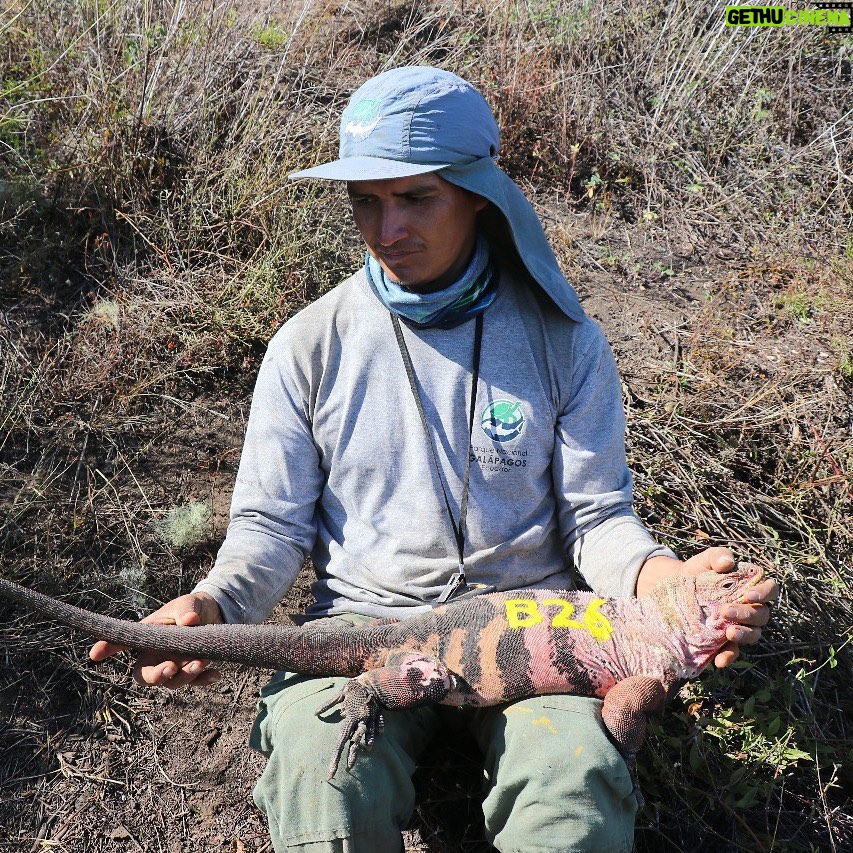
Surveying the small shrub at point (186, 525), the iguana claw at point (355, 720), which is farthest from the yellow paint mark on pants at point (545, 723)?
the small shrub at point (186, 525)

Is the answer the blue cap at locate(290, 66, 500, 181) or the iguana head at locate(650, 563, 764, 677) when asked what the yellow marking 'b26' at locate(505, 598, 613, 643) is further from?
the blue cap at locate(290, 66, 500, 181)

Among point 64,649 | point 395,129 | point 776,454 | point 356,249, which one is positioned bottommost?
point 64,649

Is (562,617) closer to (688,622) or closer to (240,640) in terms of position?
(688,622)

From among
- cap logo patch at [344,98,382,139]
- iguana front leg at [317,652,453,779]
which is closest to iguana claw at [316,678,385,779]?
iguana front leg at [317,652,453,779]

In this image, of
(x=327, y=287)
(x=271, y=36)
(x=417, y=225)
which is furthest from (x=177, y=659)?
(x=271, y=36)

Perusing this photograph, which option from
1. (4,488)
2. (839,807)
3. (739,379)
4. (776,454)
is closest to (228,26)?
(4,488)

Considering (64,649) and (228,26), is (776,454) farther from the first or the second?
(228,26)

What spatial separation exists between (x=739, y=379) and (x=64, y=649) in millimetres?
3318

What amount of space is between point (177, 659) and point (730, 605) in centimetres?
156

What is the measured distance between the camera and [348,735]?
227 centimetres

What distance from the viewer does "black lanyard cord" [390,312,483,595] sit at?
2607 millimetres

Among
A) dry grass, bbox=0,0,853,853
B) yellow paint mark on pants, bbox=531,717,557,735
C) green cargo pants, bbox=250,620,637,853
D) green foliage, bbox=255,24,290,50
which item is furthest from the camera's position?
green foliage, bbox=255,24,290,50

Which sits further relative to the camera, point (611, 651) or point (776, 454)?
point (776, 454)

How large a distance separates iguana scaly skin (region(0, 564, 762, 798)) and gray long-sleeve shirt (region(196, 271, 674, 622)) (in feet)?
0.36
